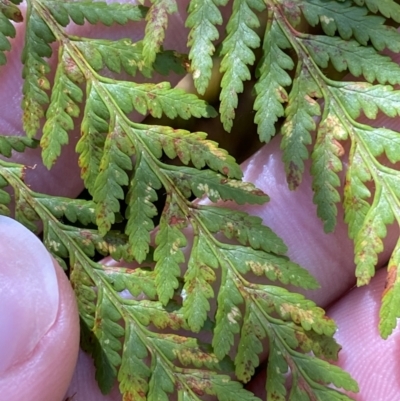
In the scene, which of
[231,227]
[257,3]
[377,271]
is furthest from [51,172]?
[377,271]

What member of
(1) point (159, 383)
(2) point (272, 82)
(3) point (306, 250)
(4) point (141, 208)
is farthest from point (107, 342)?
(2) point (272, 82)

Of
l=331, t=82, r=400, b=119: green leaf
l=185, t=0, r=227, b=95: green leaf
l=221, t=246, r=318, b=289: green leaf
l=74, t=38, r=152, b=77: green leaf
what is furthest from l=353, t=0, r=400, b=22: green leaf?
l=221, t=246, r=318, b=289: green leaf

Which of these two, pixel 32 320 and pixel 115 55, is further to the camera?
pixel 115 55

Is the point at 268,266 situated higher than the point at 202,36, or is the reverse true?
the point at 202,36

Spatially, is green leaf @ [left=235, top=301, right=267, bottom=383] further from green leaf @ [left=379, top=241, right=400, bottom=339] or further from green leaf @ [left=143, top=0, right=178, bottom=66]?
green leaf @ [left=143, top=0, right=178, bottom=66]

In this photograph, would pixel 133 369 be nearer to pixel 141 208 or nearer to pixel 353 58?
pixel 141 208

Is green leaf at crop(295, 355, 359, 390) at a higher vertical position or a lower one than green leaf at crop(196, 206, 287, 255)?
lower

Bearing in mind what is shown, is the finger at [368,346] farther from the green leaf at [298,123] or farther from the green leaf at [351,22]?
the green leaf at [351,22]
